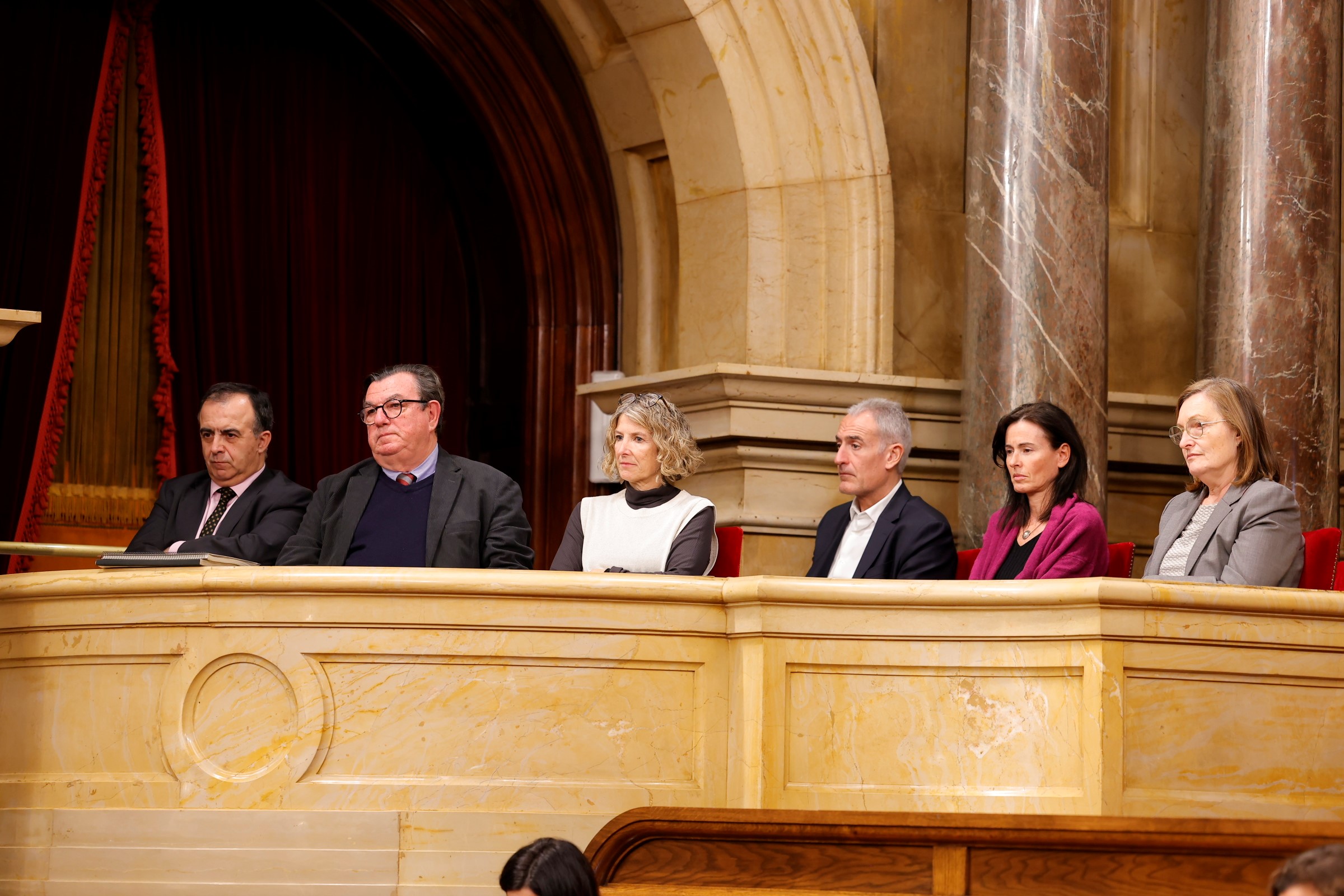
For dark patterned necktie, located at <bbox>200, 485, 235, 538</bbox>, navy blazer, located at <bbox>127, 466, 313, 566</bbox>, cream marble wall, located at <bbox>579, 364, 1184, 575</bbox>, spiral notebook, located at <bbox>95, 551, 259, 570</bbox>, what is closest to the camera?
spiral notebook, located at <bbox>95, 551, 259, 570</bbox>

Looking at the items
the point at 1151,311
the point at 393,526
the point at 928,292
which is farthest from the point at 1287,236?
the point at 393,526

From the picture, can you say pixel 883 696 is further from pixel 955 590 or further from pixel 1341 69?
pixel 1341 69

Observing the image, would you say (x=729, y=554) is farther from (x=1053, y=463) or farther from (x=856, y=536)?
(x=1053, y=463)

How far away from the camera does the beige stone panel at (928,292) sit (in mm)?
6633

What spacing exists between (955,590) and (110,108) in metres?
4.04

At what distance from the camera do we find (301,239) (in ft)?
23.0

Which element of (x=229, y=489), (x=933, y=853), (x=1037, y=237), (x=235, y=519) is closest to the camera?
(x=933, y=853)

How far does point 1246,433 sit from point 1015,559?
659 millimetres

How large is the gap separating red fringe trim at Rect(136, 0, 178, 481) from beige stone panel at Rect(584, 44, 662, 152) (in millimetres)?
1650

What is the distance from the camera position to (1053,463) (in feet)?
15.4

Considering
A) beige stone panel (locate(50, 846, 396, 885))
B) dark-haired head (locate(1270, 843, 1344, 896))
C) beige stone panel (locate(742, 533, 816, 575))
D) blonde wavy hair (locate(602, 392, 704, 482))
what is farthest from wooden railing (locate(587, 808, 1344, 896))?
beige stone panel (locate(742, 533, 816, 575))

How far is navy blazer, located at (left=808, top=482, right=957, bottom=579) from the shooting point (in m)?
4.77

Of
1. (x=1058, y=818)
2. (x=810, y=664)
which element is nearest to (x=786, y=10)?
(x=810, y=664)

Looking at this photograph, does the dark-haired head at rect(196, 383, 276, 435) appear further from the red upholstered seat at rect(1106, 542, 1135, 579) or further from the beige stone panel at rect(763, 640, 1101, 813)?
the red upholstered seat at rect(1106, 542, 1135, 579)
